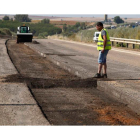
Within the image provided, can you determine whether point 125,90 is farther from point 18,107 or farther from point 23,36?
point 23,36

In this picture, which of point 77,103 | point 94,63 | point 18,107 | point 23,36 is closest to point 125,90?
point 77,103

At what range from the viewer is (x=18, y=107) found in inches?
310

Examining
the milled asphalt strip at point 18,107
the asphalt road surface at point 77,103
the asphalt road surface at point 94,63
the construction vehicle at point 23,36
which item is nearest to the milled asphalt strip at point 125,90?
the asphalt road surface at point 77,103

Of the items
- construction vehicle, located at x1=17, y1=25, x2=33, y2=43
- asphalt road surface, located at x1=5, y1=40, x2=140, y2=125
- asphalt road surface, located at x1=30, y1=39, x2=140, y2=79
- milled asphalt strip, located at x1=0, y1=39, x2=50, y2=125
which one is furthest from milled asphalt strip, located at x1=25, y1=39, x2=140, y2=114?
construction vehicle, located at x1=17, y1=25, x2=33, y2=43

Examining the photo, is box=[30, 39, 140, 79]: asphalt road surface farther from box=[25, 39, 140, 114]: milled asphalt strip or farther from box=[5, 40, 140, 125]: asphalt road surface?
box=[25, 39, 140, 114]: milled asphalt strip

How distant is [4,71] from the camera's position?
13.9m

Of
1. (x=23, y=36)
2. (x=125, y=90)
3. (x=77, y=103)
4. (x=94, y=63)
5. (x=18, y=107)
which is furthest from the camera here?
(x=23, y=36)

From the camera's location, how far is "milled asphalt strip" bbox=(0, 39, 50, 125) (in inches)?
267

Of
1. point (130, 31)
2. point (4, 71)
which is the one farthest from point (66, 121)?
point (130, 31)

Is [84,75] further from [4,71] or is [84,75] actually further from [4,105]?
[4,105]

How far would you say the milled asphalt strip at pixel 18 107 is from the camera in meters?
6.77

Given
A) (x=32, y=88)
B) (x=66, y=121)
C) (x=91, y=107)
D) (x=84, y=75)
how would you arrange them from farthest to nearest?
1. (x=84, y=75)
2. (x=32, y=88)
3. (x=91, y=107)
4. (x=66, y=121)
